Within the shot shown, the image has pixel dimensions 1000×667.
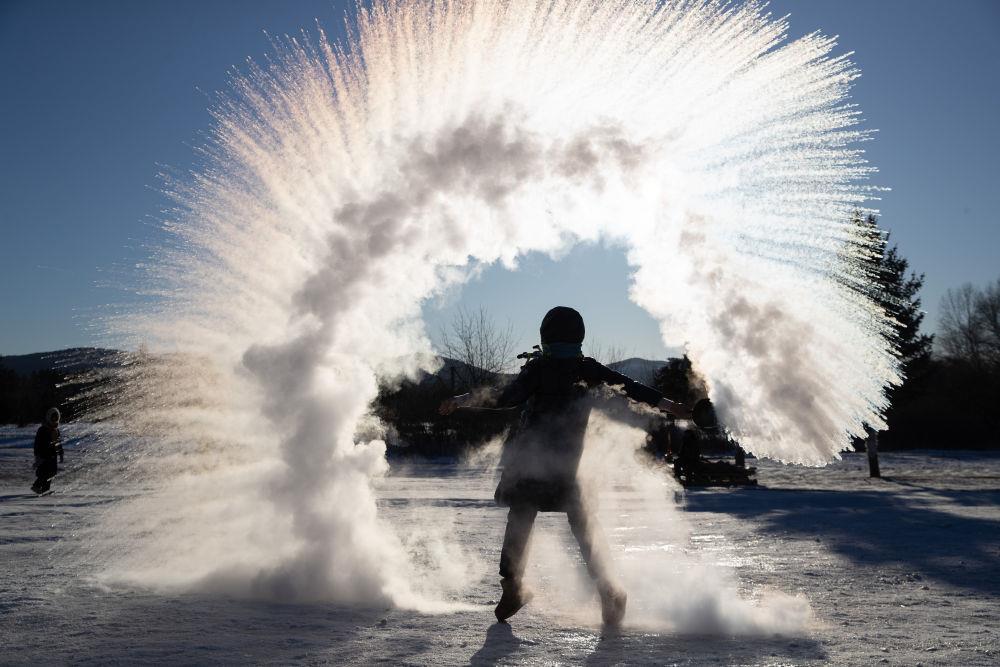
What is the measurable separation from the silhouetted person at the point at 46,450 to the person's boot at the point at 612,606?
15.0 metres

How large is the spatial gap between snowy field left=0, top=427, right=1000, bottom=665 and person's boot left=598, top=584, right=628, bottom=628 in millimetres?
142

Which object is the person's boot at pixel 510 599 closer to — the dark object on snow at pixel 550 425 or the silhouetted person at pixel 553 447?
the silhouetted person at pixel 553 447

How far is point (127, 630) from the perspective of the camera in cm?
450

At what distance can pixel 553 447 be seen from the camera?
5352mm

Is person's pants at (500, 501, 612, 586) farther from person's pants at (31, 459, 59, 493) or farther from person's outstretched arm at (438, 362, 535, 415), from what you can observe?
person's pants at (31, 459, 59, 493)

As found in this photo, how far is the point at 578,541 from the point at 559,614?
57 cm

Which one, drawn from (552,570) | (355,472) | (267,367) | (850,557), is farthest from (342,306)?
(850,557)

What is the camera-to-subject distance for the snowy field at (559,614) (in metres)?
4.06

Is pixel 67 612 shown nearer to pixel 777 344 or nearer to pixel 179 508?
pixel 179 508

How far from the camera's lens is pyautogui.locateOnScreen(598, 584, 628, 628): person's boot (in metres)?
4.96

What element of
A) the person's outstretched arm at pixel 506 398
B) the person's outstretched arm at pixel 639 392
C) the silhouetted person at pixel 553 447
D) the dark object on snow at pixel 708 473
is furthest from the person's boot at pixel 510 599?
the dark object on snow at pixel 708 473

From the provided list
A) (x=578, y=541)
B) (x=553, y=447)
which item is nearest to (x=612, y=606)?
(x=578, y=541)

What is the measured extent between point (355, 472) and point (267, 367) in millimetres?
1231

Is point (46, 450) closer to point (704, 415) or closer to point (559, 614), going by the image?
point (559, 614)
